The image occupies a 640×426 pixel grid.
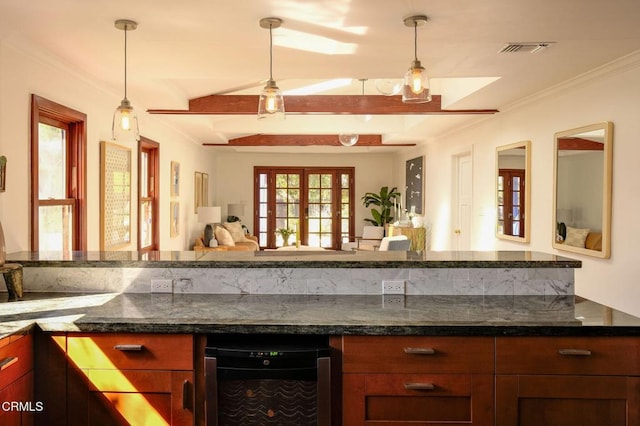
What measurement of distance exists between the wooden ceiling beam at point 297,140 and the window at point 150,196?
275 centimetres

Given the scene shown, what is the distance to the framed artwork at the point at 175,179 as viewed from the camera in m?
6.88

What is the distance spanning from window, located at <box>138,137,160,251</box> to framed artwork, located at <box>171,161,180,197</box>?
0.71 metres

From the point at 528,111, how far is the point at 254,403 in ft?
13.5

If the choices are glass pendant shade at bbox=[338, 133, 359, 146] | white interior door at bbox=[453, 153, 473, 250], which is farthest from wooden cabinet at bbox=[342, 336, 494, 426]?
glass pendant shade at bbox=[338, 133, 359, 146]

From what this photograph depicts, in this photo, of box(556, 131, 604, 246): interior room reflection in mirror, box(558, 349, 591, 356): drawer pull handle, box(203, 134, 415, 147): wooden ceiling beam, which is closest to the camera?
box(558, 349, 591, 356): drawer pull handle

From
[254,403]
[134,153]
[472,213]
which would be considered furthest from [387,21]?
[472,213]

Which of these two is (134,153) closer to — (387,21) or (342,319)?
(387,21)

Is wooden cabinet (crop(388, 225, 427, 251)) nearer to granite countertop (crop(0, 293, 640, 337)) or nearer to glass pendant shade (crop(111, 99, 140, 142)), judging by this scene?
granite countertop (crop(0, 293, 640, 337))

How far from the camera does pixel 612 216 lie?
371 cm

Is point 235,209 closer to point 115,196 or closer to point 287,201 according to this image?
point 287,201

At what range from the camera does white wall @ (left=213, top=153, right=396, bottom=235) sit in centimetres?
1119

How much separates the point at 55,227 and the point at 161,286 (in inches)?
65.3

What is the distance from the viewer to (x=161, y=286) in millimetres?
2598

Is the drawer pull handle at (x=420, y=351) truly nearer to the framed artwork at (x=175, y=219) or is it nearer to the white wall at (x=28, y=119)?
the white wall at (x=28, y=119)
